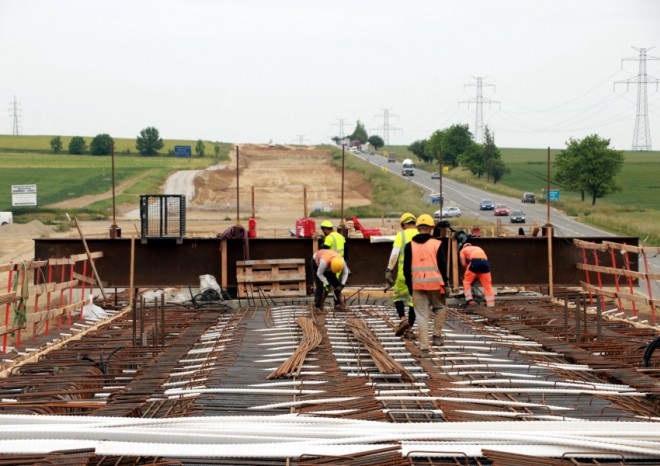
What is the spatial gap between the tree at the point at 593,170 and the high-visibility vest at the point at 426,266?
248 ft

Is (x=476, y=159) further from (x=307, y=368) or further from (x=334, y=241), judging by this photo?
(x=307, y=368)

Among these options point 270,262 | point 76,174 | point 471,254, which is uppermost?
point 76,174

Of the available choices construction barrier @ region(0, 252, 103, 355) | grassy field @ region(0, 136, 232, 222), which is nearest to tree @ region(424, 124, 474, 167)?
grassy field @ region(0, 136, 232, 222)

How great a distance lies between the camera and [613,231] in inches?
2213

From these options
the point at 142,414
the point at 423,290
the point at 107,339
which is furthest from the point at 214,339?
the point at 142,414

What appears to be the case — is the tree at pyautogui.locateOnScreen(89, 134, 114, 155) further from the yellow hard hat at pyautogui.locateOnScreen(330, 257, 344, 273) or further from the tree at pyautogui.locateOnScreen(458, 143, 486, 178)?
the yellow hard hat at pyautogui.locateOnScreen(330, 257, 344, 273)

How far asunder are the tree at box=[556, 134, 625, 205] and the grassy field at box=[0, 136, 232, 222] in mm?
38723

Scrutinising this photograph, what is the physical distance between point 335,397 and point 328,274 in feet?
24.1

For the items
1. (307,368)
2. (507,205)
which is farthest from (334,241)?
(507,205)

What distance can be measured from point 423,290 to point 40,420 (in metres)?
5.36

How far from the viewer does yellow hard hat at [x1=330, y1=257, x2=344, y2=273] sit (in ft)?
48.6

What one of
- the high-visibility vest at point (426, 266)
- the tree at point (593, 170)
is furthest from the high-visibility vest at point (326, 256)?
the tree at point (593, 170)

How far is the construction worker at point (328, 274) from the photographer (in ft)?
48.8

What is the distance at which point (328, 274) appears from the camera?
15.1m
